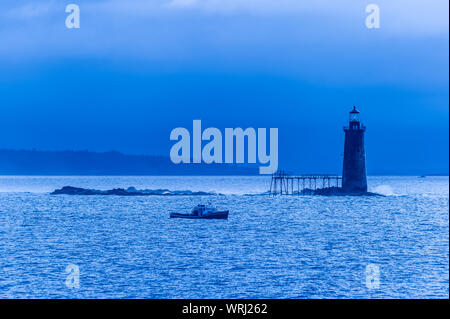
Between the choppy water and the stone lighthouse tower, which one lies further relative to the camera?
the stone lighthouse tower

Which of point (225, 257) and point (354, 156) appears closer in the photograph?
point (225, 257)

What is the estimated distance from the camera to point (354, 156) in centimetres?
9250

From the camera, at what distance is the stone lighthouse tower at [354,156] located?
9119cm

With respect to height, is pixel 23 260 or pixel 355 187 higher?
pixel 355 187

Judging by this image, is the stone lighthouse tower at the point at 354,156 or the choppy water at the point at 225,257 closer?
the choppy water at the point at 225,257

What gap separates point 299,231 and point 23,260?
31.0m

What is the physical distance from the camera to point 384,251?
5066 cm

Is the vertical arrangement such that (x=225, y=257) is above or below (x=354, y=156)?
below

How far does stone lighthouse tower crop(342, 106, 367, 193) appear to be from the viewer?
299ft

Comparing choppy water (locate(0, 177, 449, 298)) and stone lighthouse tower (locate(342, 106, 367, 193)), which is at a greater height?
stone lighthouse tower (locate(342, 106, 367, 193))

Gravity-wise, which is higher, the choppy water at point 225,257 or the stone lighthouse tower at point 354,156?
the stone lighthouse tower at point 354,156

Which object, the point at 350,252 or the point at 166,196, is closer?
the point at 350,252
